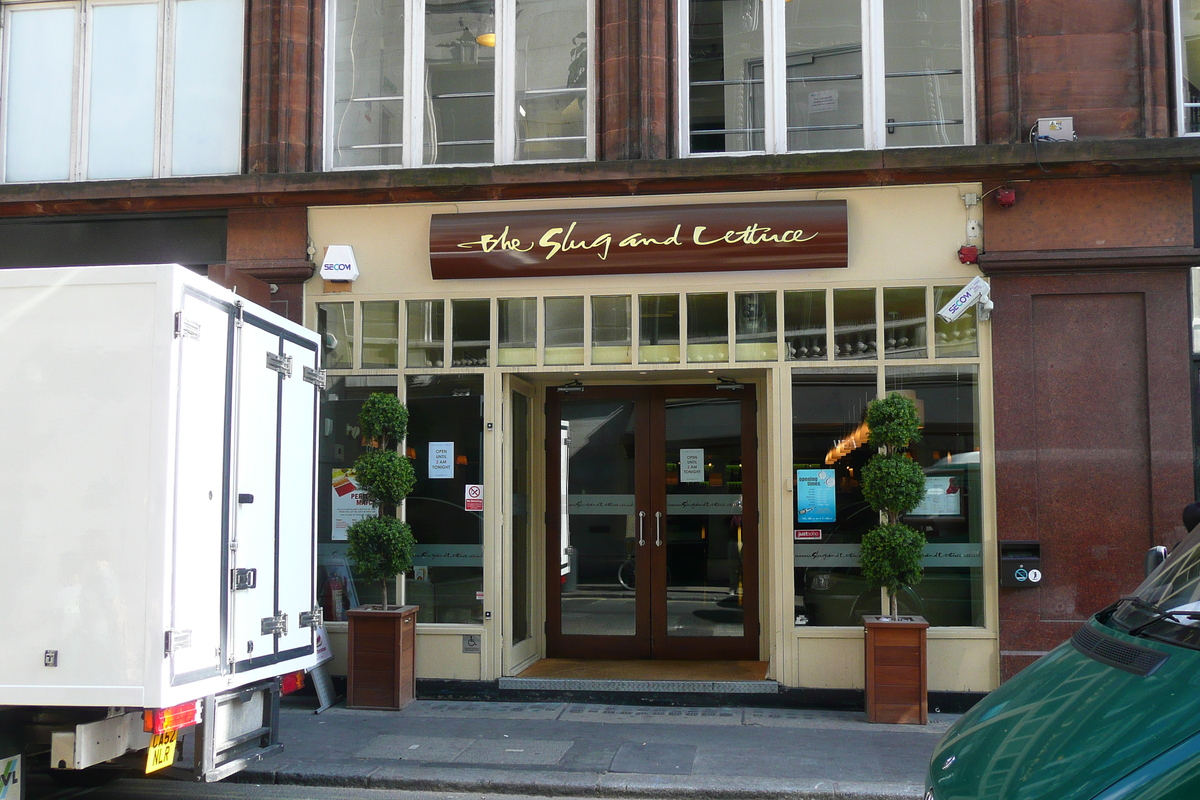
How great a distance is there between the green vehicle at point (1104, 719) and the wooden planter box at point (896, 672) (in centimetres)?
485

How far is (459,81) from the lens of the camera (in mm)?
10680

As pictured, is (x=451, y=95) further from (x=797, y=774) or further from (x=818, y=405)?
(x=797, y=774)

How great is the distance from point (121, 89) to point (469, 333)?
179 inches

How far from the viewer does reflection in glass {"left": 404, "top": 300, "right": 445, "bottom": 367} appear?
33.3 ft

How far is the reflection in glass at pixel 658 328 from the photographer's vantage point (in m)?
9.88

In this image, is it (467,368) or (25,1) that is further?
(25,1)

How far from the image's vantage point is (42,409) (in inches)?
217

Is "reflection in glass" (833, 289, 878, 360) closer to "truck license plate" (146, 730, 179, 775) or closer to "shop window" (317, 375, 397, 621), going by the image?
"shop window" (317, 375, 397, 621)

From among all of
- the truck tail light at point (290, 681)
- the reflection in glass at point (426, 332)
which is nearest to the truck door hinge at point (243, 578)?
the truck tail light at point (290, 681)

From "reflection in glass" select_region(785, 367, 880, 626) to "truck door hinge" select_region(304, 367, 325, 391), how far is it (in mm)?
4315

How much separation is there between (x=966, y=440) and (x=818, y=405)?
4.30 ft

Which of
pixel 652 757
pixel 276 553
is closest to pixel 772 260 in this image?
pixel 652 757

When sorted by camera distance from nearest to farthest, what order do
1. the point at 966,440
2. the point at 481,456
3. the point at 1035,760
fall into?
the point at 1035,760 < the point at 966,440 < the point at 481,456

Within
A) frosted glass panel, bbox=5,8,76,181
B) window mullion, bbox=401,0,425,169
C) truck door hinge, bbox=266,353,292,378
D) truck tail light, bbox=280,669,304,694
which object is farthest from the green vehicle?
frosted glass panel, bbox=5,8,76,181
